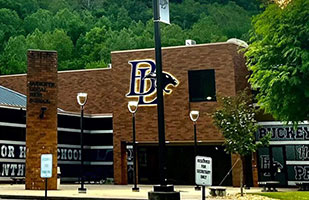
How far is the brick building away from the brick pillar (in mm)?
9590

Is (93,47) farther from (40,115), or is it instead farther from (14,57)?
(40,115)

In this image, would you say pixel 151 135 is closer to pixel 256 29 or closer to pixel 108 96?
pixel 108 96

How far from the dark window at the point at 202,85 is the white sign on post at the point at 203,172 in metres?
21.5

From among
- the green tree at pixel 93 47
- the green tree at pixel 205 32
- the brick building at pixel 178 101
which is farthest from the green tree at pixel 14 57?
the brick building at pixel 178 101

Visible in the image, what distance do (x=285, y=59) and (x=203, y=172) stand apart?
31.6 ft

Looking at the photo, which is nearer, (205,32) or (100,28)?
(205,32)

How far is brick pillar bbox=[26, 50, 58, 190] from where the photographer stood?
2319 centimetres

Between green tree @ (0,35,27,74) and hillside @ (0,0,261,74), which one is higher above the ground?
hillside @ (0,0,261,74)

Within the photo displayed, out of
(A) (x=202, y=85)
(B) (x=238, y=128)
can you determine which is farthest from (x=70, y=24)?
(B) (x=238, y=128)

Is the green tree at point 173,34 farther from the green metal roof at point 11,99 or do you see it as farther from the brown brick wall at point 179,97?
the brown brick wall at point 179,97

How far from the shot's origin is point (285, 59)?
18.4 metres

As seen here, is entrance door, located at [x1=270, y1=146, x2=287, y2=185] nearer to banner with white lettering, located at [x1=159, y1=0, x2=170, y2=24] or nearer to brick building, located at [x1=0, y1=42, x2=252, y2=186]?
brick building, located at [x1=0, y1=42, x2=252, y2=186]

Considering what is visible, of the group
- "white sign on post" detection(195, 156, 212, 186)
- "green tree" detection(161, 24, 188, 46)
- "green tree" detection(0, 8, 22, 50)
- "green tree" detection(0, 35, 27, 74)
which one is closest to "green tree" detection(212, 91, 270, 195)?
"white sign on post" detection(195, 156, 212, 186)

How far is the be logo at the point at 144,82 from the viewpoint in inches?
1288
